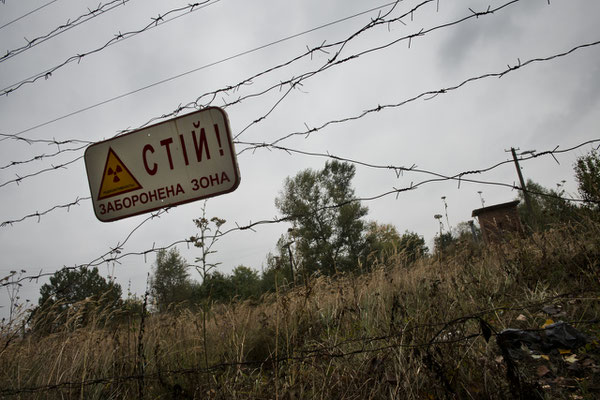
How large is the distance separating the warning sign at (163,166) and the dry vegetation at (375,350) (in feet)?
2.84

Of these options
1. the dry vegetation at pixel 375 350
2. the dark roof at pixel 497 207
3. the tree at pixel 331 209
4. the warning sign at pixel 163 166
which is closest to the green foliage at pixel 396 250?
the dry vegetation at pixel 375 350

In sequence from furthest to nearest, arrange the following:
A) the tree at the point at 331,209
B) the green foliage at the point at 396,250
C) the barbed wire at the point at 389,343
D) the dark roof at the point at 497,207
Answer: the tree at the point at 331,209
the dark roof at the point at 497,207
the green foliage at the point at 396,250
the barbed wire at the point at 389,343

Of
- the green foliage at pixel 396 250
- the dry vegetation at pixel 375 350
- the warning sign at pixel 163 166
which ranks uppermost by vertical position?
the warning sign at pixel 163 166

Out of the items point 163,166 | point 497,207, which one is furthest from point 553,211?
point 497,207

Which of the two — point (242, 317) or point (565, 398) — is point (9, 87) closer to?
point (242, 317)

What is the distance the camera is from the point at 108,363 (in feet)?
11.4

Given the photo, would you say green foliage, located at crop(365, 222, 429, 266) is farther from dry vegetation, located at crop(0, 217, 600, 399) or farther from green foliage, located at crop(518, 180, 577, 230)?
green foliage, located at crop(518, 180, 577, 230)

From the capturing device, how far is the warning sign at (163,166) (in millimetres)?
1838

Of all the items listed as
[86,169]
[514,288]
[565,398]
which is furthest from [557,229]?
[86,169]

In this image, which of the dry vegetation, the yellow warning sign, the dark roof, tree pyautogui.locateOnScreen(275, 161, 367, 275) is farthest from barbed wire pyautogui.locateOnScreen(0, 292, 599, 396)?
tree pyautogui.locateOnScreen(275, 161, 367, 275)

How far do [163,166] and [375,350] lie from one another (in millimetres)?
1555

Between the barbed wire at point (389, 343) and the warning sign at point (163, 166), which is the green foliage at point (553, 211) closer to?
the barbed wire at point (389, 343)

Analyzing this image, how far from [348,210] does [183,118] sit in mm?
31753

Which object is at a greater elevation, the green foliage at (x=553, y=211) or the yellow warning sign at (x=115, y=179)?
the yellow warning sign at (x=115, y=179)
